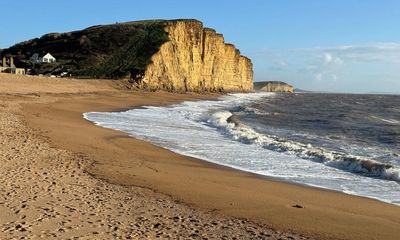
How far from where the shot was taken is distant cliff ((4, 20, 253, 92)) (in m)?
64.0

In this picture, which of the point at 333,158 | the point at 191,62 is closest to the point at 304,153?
the point at 333,158

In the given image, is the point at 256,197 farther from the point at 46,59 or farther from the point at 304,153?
the point at 46,59

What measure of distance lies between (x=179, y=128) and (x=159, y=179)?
11.5 m

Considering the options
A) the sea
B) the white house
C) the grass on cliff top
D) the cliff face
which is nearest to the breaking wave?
the sea

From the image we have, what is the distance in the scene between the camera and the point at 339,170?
12.7m

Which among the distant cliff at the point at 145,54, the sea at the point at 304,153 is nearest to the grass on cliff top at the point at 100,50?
the distant cliff at the point at 145,54

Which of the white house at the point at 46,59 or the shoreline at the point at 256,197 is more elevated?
the white house at the point at 46,59

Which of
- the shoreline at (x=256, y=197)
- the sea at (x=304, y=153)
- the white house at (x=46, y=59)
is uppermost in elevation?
the white house at (x=46, y=59)

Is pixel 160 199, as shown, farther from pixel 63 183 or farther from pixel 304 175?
pixel 304 175

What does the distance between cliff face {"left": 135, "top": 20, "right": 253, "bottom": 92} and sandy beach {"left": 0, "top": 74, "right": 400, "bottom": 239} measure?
48.3 m

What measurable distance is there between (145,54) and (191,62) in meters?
13.8

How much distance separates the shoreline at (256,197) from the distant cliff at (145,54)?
156 ft

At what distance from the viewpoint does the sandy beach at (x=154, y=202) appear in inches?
243

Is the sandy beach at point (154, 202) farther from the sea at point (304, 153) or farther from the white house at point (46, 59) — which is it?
the white house at point (46, 59)
